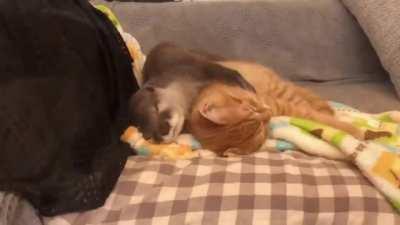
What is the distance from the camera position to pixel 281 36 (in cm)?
187

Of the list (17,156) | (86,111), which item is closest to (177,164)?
(86,111)

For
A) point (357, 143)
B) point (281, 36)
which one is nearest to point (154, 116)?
point (357, 143)

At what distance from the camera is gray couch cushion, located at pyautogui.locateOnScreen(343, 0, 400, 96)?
162 cm

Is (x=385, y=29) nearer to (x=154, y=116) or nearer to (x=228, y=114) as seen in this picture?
(x=228, y=114)

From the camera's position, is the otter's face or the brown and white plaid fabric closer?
the brown and white plaid fabric

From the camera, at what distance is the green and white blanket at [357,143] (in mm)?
1155

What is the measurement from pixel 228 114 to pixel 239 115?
3cm

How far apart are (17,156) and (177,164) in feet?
1.28

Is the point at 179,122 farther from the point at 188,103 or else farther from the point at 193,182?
the point at 193,182

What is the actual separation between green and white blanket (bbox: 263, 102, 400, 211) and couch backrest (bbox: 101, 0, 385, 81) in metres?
0.40

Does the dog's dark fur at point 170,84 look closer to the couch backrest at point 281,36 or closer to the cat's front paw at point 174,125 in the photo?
the cat's front paw at point 174,125

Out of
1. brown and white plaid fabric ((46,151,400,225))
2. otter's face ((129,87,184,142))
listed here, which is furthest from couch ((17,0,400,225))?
otter's face ((129,87,184,142))

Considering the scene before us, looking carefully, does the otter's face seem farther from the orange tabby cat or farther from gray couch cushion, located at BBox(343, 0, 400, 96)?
gray couch cushion, located at BBox(343, 0, 400, 96)

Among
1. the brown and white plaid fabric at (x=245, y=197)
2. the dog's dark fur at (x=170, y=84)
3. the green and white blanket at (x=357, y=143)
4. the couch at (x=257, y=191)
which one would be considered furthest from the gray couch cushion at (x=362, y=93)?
the brown and white plaid fabric at (x=245, y=197)
